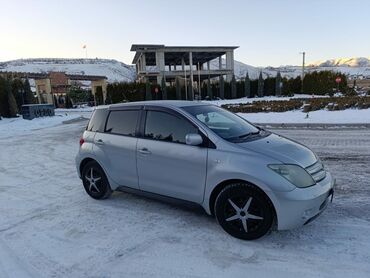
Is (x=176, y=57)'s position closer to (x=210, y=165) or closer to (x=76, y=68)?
(x=210, y=165)

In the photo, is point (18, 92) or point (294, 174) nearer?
point (294, 174)

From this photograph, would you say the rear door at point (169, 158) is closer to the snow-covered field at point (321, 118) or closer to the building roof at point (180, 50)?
the snow-covered field at point (321, 118)

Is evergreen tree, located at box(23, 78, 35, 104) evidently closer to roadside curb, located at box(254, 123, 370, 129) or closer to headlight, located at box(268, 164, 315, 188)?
roadside curb, located at box(254, 123, 370, 129)

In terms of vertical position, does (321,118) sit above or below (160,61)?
below

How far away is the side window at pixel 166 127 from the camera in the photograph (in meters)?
4.72

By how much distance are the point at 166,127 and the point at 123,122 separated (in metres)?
0.96

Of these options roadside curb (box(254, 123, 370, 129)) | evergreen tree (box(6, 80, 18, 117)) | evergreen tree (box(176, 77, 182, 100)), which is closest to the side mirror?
roadside curb (box(254, 123, 370, 129))

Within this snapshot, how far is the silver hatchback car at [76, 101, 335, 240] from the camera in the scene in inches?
154

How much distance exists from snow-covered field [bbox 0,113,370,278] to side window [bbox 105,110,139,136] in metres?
1.21

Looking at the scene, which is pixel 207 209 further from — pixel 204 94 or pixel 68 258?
pixel 204 94

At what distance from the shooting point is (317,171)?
421 centimetres

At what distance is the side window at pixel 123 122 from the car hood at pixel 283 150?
6.10 ft

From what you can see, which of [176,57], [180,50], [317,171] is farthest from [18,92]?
[176,57]

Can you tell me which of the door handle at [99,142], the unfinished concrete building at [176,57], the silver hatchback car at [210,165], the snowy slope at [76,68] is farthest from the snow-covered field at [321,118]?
the snowy slope at [76,68]
